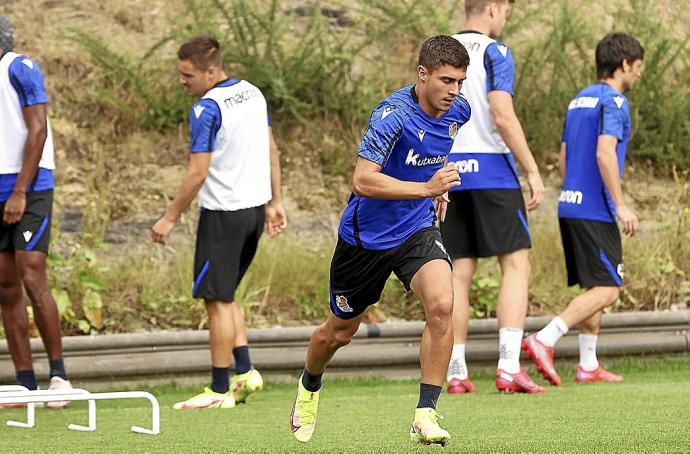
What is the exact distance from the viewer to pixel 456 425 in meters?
6.30

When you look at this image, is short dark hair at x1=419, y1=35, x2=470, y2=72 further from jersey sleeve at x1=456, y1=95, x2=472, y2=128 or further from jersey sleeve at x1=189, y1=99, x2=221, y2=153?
jersey sleeve at x1=189, y1=99, x2=221, y2=153

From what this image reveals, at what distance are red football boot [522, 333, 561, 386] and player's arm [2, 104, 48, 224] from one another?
3254 mm

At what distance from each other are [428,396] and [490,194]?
2.86m

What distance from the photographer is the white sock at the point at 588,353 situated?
8469mm

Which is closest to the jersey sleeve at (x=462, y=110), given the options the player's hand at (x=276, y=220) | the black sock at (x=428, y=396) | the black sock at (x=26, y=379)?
the black sock at (x=428, y=396)

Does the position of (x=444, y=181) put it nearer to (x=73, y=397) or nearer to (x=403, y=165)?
(x=403, y=165)

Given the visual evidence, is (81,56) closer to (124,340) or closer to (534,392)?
(124,340)

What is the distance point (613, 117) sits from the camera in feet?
27.6

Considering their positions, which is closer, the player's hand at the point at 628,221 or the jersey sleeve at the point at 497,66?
the jersey sleeve at the point at 497,66


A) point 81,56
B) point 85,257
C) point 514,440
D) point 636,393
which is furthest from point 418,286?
point 81,56

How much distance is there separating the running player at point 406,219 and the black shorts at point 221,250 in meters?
1.85

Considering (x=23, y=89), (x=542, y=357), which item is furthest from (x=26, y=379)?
(x=542, y=357)

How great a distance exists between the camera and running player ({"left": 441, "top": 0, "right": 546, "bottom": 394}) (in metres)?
7.94

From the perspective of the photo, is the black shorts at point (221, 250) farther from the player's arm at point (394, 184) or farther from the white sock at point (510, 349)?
the player's arm at point (394, 184)
